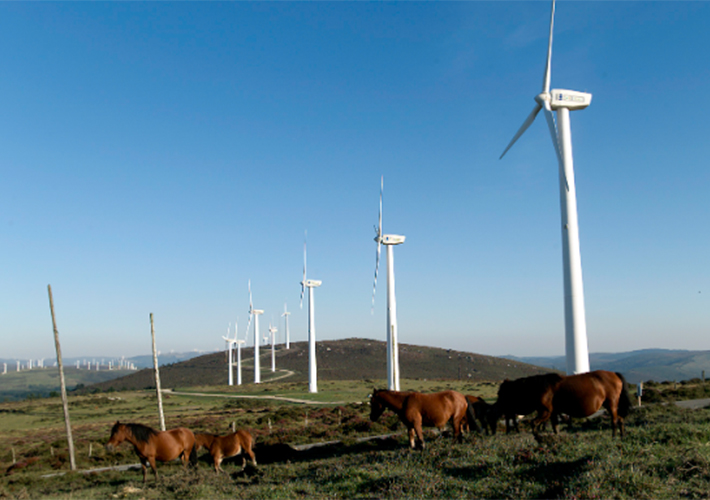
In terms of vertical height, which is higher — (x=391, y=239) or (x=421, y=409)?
(x=391, y=239)

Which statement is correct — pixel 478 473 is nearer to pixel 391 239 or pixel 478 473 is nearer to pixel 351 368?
pixel 391 239

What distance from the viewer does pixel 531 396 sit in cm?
1403

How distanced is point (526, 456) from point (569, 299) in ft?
60.0

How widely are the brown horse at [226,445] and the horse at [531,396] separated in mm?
10451

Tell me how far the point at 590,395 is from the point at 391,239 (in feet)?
155

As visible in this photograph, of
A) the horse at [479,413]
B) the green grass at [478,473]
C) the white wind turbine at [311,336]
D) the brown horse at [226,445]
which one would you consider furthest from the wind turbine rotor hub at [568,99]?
the white wind turbine at [311,336]

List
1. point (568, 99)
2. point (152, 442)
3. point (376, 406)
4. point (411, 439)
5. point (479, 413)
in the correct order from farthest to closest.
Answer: point (568, 99) < point (479, 413) < point (152, 442) < point (376, 406) < point (411, 439)

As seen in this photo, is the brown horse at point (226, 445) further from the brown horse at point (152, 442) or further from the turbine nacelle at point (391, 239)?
the turbine nacelle at point (391, 239)

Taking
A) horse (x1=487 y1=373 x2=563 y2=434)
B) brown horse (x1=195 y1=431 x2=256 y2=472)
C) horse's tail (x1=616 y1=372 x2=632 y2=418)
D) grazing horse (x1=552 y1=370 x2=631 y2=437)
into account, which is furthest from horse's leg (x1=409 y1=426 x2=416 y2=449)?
brown horse (x1=195 y1=431 x2=256 y2=472)

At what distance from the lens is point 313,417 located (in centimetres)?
4841

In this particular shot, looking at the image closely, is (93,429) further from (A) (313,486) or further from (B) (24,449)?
(A) (313,486)

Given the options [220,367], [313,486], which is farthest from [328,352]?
[313,486]

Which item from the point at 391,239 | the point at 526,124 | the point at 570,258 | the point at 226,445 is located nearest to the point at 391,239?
the point at 391,239

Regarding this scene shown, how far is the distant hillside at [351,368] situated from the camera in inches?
6230
